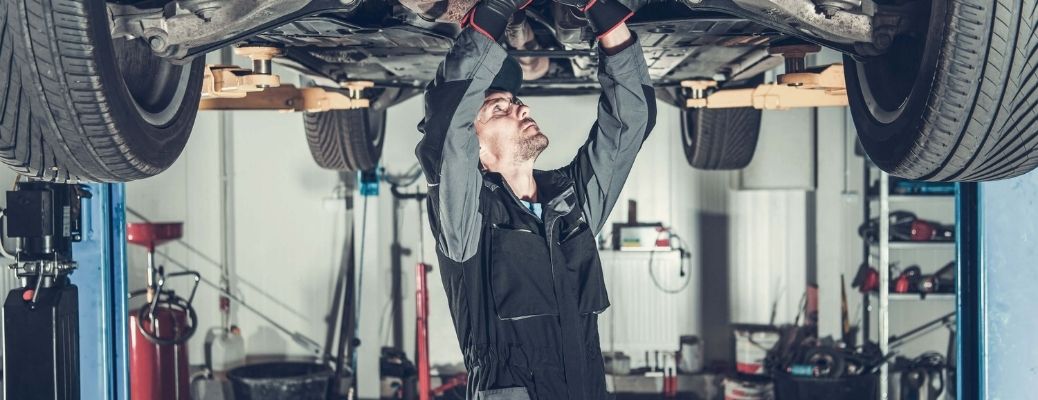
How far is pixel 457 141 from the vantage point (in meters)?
1.81

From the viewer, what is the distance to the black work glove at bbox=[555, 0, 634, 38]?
1.71 metres

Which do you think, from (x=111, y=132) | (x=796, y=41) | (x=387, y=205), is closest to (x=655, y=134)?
(x=387, y=205)

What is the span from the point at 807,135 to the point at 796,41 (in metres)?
3.83

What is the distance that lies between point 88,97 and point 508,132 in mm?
890

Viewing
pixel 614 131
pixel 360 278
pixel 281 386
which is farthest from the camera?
pixel 360 278

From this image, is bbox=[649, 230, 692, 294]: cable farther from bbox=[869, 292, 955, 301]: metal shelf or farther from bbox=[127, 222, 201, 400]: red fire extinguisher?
bbox=[127, 222, 201, 400]: red fire extinguisher

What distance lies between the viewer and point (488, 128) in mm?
2117

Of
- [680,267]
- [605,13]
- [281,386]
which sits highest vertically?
[605,13]

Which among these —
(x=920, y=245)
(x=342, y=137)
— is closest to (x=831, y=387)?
(x=920, y=245)

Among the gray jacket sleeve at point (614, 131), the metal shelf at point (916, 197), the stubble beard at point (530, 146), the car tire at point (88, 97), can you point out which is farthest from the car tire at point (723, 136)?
the car tire at point (88, 97)

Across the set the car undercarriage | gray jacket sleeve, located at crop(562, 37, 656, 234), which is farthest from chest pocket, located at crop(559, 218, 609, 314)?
the car undercarriage

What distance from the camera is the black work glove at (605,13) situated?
5.62ft

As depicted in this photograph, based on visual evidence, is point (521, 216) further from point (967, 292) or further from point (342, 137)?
point (342, 137)

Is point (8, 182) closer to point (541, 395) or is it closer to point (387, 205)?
point (387, 205)
